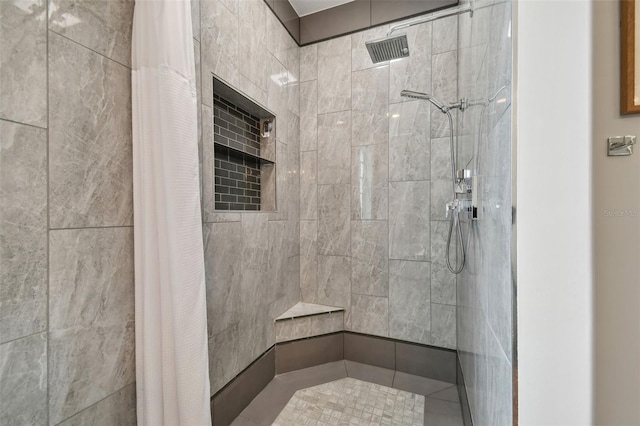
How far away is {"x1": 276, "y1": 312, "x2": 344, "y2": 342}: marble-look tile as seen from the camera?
222 centimetres

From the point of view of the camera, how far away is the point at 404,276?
224cm

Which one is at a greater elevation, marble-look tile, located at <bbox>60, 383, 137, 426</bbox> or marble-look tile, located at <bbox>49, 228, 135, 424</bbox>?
marble-look tile, located at <bbox>49, 228, 135, 424</bbox>

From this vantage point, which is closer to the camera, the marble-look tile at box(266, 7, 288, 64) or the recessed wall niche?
the recessed wall niche

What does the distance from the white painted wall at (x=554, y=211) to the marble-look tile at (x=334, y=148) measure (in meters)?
1.84

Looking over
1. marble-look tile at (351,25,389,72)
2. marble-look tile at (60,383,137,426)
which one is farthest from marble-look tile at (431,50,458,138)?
marble-look tile at (60,383,137,426)

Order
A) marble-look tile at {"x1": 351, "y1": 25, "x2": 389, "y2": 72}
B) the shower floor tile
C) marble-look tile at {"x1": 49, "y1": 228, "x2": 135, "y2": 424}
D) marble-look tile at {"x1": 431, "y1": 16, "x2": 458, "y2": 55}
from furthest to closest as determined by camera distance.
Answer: marble-look tile at {"x1": 351, "y1": 25, "x2": 389, "y2": 72}
marble-look tile at {"x1": 431, "y1": 16, "x2": 458, "y2": 55}
the shower floor tile
marble-look tile at {"x1": 49, "y1": 228, "x2": 135, "y2": 424}

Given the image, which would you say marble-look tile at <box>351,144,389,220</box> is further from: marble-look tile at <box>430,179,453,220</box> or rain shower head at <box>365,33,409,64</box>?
rain shower head at <box>365,33,409,64</box>

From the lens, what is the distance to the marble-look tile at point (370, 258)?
→ 230 centimetres

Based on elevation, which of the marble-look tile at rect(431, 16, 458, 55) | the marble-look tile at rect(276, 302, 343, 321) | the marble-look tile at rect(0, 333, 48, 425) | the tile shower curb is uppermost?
the marble-look tile at rect(431, 16, 458, 55)

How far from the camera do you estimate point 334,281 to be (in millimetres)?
2465

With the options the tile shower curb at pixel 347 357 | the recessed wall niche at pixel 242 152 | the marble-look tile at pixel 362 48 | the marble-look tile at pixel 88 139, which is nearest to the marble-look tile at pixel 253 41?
the recessed wall niche at pixel 242 152

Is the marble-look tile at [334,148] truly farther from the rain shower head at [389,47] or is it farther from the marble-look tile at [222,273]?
the marble-look tile at [222,273]

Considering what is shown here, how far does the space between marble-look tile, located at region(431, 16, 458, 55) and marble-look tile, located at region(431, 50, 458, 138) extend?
4 centimetres

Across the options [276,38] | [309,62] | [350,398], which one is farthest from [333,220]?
[276,38]
